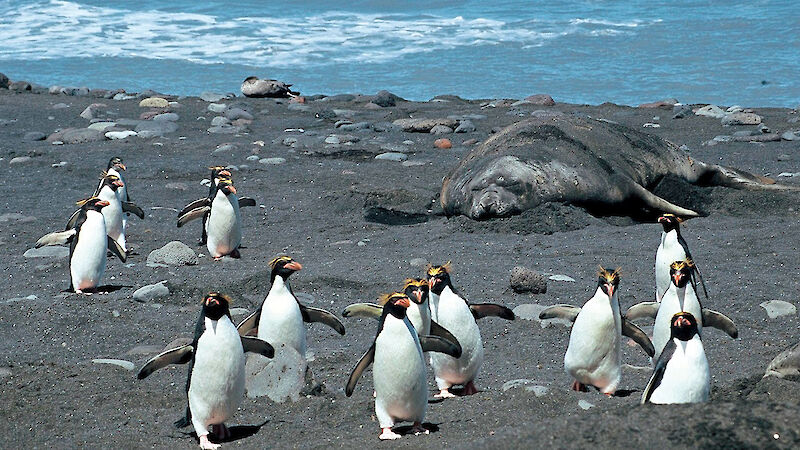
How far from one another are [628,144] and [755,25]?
65.9 ft

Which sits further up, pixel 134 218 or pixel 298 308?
pixel 298 308

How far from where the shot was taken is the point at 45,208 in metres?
9.52

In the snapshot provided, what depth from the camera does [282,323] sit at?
4.84 m

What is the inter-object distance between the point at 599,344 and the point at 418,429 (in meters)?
1.02

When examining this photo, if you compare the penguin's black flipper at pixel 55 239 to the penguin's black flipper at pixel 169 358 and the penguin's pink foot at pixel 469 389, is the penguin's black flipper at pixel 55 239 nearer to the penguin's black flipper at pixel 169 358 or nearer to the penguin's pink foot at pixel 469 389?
the penguin's black flipper at pixel 169 358

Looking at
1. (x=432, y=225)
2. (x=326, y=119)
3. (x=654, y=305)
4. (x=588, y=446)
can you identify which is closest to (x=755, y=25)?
(x=326, y=119)

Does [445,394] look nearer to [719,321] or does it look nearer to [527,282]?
[719,321]

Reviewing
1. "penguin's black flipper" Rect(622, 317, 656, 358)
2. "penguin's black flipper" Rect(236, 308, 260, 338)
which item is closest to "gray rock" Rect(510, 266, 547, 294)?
"penguin's black flipper" Rect(622, 317, 656, 358)

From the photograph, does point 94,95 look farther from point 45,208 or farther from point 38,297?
point 38,297

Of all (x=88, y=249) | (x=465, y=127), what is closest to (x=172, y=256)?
(x=88, y=249)

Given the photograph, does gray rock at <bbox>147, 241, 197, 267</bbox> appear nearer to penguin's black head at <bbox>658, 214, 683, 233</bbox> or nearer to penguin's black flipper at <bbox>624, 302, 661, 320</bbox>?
penguin's black head at <bbox>658, 214, 683, 233</bbox>

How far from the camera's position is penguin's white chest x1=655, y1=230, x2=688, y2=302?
6.19 m

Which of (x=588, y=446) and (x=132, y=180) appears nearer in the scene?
(x=588, y=446)

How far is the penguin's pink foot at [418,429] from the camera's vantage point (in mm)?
4285
